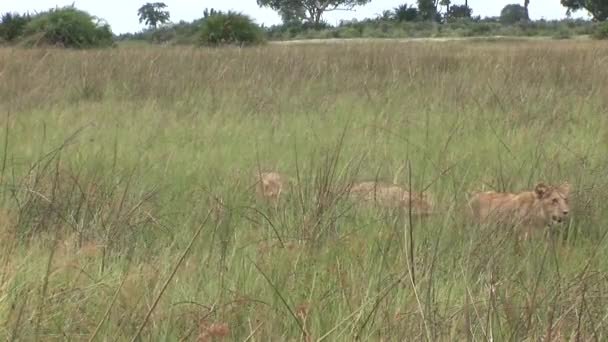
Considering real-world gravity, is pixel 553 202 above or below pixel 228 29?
above

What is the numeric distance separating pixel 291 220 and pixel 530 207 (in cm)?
88

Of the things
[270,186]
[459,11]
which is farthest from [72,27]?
[459,11]

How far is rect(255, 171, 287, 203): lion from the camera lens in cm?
356

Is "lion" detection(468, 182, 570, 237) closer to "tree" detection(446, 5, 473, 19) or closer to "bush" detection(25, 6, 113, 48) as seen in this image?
"bush" detection(25, 6, 113, 48)

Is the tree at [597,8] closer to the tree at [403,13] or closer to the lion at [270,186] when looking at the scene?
the tree at [403,13]

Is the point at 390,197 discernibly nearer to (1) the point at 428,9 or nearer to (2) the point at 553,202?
(2) the point at 553,202

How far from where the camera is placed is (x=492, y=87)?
24.6 ft

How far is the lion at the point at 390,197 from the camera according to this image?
3.27m

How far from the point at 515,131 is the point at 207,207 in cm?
266

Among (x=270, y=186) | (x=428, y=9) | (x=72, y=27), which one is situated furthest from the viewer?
(x=428, y=9)

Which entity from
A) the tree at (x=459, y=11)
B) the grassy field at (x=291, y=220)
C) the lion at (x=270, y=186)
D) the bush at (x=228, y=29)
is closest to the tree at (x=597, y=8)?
the tree at (x=459, y=11)

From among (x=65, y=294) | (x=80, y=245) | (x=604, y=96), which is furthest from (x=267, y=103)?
(x=65, y=294)

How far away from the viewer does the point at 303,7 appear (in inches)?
2472

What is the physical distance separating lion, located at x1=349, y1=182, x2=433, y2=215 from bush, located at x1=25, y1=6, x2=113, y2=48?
15.6 m
